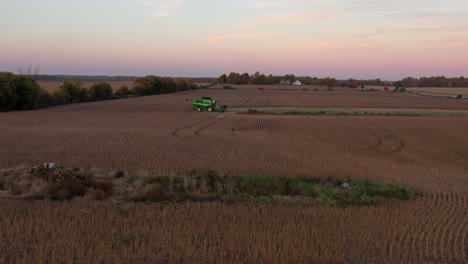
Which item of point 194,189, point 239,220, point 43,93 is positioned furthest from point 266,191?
point 43,93

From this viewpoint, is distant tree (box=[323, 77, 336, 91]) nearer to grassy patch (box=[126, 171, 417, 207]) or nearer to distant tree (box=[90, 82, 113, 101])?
distant tree (box=[90, 82, 113, 101])

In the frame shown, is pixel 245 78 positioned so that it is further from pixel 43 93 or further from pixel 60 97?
pixel 43 93

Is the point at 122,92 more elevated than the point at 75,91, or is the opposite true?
the point at 75,91

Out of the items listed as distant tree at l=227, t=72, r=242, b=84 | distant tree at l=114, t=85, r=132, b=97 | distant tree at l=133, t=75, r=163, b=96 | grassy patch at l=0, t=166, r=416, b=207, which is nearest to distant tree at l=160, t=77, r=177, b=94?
distant tree at l=133, t=75, r=163, b=96

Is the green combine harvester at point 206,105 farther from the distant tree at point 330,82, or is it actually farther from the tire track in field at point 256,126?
the distant tree at point 330,82

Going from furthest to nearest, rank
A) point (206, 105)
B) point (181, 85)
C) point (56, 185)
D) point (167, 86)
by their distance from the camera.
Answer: point (181, 85) → point (167, 86) → point (206, 105) → point (56, 185)

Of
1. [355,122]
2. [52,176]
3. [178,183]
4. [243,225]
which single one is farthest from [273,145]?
[355,122]

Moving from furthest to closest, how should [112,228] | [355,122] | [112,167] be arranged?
[355,122] < [112,167] < [112,228]

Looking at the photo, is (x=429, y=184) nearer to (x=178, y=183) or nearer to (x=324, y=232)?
(x=324, y=232)
